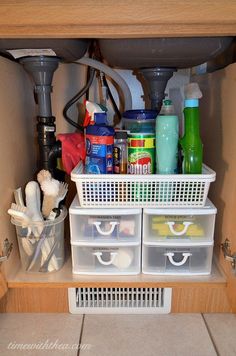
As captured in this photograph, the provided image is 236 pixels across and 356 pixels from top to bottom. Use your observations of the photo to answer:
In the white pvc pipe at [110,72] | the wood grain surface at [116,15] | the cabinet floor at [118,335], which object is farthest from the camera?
the white pvc pipe at [110,72]

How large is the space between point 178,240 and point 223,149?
308 millimetres

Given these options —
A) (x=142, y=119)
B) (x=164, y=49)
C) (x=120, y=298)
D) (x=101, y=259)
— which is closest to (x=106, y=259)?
(x=101, y=259)

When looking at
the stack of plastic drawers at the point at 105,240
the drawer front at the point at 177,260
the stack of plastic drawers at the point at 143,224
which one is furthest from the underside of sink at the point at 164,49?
the drawer front at the point at 177,260

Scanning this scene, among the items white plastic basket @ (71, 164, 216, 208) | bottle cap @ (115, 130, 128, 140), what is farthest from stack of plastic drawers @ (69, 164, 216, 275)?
bottle cap @ (115, 130, 128, 140)

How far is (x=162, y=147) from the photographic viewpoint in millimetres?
833

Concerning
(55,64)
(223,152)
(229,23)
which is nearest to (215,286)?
(223,152)

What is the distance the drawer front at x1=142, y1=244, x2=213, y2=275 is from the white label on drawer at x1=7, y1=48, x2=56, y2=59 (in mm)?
619

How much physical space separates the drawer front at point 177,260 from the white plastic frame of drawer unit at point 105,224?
0.07 metres

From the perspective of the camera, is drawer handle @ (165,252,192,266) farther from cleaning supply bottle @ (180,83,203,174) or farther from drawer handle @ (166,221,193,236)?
cleaning supply bottle @ (180,83,203,174)

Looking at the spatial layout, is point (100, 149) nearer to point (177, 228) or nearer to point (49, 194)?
point (49, 194)

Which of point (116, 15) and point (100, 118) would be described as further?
point (100, 118)

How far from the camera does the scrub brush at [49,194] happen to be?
0.87m

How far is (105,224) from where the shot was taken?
0.85m

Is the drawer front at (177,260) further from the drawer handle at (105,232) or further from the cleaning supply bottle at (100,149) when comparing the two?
the cleaning supply bottle at (100,149)
